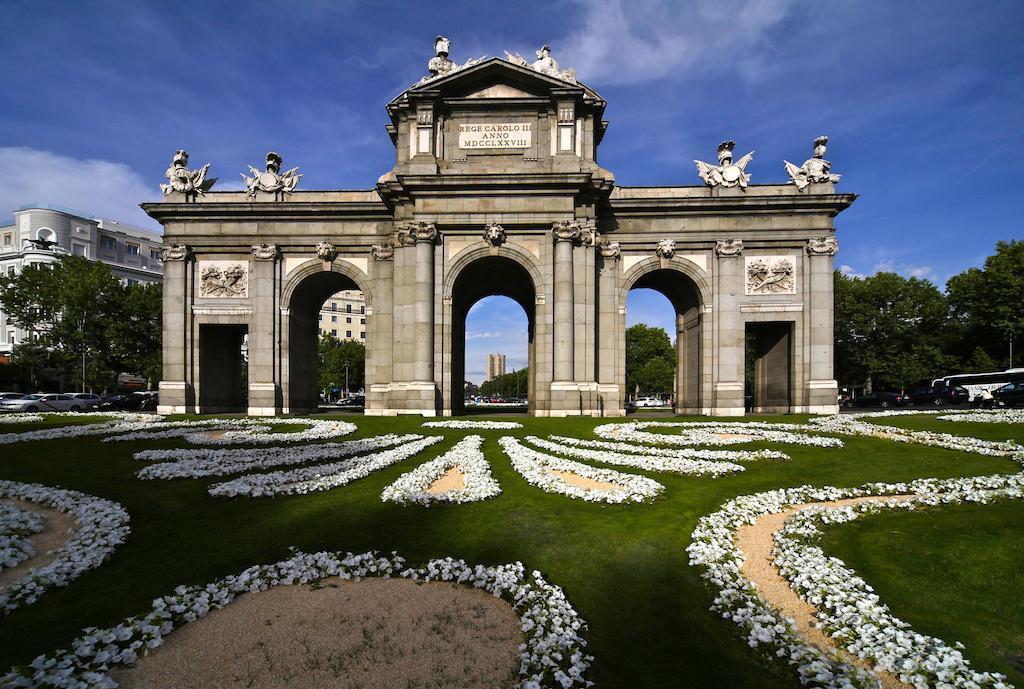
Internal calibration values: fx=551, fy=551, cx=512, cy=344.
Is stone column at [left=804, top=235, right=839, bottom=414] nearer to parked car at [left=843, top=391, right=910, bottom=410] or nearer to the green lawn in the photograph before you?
parked car at [left=843, top=391, right=910, bottom=410]

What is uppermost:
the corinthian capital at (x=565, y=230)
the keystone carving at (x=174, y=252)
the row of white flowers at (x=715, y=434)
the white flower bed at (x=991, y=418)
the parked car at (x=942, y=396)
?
the corinthian capital at (x=565, y=230)

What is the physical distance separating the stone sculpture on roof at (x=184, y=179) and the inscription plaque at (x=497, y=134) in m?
18.1

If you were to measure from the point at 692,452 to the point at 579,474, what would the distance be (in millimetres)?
4978

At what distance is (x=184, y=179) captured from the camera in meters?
36.9

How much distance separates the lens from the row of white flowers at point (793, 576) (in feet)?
19.4

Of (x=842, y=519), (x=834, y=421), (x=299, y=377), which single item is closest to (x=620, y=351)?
(x=834, y=421)

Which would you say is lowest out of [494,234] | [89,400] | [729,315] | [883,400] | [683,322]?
[883,400]

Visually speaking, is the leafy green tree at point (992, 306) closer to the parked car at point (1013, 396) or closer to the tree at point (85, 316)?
the parked car at point (1013, 396)

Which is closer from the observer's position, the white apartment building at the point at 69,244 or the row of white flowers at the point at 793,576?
the row of white flowers at the point at 793,576

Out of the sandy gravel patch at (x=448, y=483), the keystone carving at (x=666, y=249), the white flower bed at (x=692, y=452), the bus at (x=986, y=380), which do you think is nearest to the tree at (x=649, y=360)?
the bus at (x=986, y=380)

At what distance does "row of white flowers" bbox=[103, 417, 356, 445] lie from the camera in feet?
67.0

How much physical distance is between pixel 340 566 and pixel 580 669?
441 centimetres

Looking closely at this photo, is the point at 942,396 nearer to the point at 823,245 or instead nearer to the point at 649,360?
the point at 823,245

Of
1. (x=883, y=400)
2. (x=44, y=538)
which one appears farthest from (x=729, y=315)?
(x=44, y=538)
